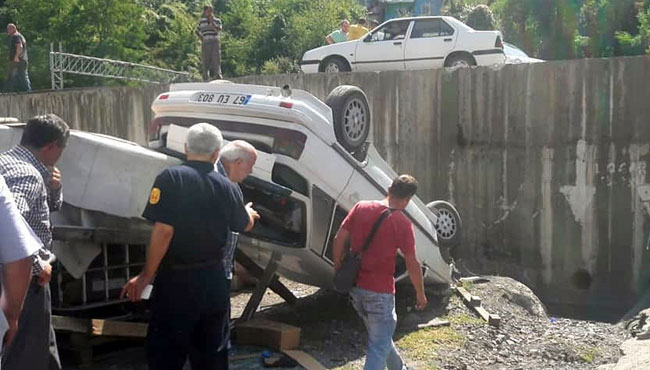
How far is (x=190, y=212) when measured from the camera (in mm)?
4496

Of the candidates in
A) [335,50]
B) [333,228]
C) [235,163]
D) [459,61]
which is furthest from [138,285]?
[335,50]

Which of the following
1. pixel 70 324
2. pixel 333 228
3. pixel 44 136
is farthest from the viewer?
pixel 333 228

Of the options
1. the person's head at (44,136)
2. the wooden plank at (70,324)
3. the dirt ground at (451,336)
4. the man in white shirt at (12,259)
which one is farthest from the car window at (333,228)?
the man in white shirt at (12,259)

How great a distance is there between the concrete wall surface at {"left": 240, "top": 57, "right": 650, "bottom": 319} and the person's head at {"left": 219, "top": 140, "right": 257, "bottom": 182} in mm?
6953

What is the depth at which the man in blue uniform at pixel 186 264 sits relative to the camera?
14.6 feet

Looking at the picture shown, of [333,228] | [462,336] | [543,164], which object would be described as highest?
[333,228]

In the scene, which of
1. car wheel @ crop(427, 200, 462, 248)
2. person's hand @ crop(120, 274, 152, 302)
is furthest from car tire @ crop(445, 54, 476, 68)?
person's hand @ crop(120, 274, 152, 302)

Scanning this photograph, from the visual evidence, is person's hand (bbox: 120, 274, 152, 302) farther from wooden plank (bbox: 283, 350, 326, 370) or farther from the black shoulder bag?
wooden plank (bbox: 283, 350, 326, 370)

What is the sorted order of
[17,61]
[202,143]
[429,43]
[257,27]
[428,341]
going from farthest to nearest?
[257,27]
[17,61]
[429,43]
[428,341]
[202,143]

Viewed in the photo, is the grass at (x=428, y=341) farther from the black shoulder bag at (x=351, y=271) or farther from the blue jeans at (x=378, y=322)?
the black shoulder bag at (x=351, y=271)

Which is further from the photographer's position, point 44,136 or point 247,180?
point 247,180

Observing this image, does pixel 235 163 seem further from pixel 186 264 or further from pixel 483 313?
pixel 483 313

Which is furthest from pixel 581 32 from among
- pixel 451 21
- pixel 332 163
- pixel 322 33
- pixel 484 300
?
pixel 332 163

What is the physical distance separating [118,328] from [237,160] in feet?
5.93
